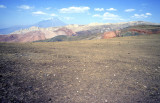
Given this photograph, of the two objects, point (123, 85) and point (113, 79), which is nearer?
point (123, 85)

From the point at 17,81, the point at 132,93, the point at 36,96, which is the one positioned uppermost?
the point at 17,81

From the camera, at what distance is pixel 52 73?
5.77 m

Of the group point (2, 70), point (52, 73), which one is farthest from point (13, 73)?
point (52, 73)

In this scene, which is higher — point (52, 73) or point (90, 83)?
point (52, 73)

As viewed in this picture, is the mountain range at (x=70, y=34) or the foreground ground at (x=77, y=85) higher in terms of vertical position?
the mountain range at (x=70, y=34)

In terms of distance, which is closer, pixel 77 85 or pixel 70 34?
pixel 77 85

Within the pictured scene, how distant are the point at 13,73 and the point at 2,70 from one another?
0.71 m

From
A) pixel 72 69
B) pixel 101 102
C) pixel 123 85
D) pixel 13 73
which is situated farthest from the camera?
pixel 72 69

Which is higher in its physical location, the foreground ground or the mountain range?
the mountain range

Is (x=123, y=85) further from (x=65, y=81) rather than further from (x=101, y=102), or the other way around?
(x=65, y=81)

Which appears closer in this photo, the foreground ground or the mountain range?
the foreground ground

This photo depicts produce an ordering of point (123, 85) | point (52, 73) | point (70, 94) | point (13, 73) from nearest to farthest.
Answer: point (70, 94) → point (123, 85) → point (13, 73) → point (52, 73)

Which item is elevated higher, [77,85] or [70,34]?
[70,34]

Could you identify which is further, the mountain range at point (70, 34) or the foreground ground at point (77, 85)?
the mountain range at point (70, 34)
